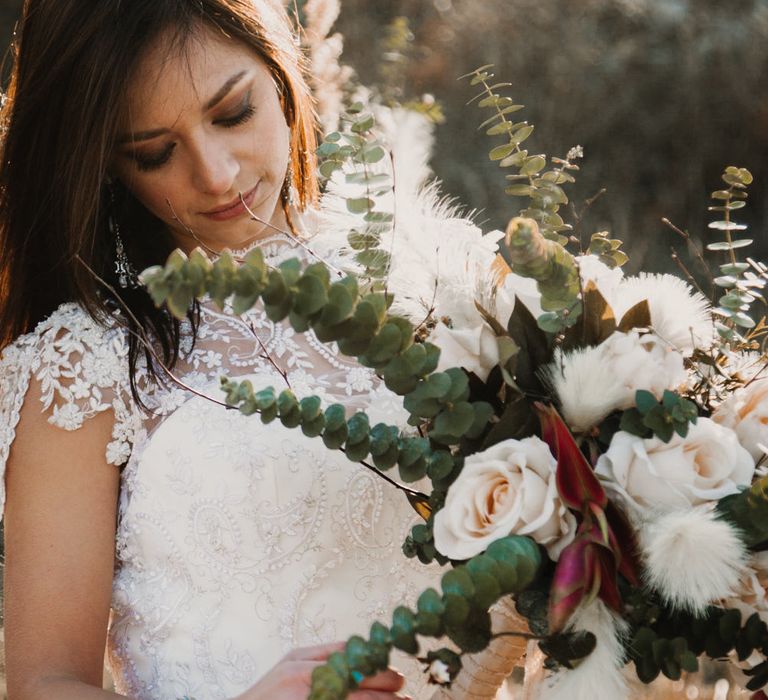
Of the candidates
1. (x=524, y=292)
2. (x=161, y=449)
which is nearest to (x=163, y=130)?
(x=161, y=449)

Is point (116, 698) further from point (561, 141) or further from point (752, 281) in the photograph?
point (561, 141)

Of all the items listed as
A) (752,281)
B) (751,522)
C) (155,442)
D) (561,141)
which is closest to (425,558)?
(751,522)

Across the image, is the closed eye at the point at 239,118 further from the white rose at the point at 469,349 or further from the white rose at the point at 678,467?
the white rose at the point at 678,467

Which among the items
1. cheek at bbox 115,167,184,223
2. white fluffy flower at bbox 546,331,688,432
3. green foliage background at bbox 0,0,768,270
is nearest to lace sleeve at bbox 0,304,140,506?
cheek at bbox 115,167,184,223

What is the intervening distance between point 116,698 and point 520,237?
969 mm

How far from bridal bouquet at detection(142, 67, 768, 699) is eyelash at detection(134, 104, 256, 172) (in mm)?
674

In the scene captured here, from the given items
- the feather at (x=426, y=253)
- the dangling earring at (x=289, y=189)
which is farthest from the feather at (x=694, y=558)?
the dangling earring at (x=289, y=189)

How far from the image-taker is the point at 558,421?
1099 mm

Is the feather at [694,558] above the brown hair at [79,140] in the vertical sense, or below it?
below

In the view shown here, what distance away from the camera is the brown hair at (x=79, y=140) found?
1835 mm

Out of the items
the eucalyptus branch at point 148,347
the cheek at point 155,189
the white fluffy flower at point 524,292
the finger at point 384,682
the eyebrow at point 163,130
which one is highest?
the eyebrow at point 163,130

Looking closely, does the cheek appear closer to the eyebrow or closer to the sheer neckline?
the eyebrow

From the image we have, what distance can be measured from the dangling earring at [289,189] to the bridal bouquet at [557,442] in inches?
40.3

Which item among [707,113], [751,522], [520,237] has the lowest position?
[751,522]
